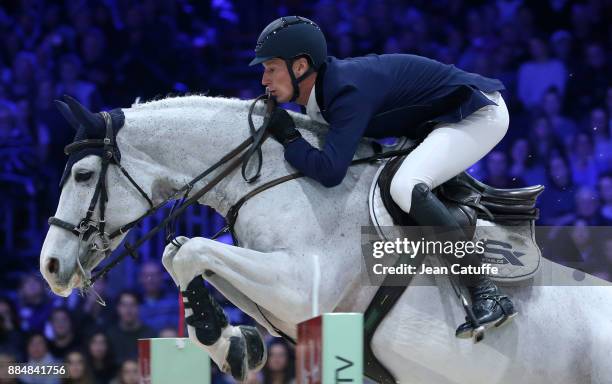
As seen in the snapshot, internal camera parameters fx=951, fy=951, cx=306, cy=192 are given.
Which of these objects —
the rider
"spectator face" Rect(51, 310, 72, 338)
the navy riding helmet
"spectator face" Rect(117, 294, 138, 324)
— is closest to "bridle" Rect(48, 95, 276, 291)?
the rider

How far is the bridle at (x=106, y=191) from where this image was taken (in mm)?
4281

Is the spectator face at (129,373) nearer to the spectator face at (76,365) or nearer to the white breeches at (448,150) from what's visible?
the spectator face at (76,365)

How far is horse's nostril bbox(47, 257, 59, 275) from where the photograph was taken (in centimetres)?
420

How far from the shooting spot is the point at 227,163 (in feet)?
14.6

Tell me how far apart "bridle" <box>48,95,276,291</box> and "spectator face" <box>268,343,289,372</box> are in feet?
9.15

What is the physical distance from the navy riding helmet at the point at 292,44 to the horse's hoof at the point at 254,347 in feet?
3.77

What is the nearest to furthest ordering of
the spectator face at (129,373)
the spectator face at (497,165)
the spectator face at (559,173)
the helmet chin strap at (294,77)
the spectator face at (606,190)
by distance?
the helmet chin strap at (294,77), the spectator face at (129,373), the spectator face at (606,190), the spectator face at (497,165), the spectator face at (559,173)

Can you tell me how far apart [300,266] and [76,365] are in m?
3.29

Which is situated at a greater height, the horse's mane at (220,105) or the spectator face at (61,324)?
the horse's mane at (220,105)

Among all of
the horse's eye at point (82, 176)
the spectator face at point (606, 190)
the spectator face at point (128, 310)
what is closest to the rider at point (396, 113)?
the horse's eye at point (82, 176)

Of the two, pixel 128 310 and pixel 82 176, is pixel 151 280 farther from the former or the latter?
pixel 82 176

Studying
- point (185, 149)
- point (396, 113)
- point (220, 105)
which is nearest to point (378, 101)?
point (396, 113)

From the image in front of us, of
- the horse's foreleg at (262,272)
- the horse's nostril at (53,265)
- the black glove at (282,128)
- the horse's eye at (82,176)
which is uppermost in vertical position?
the black glove at (282,128)

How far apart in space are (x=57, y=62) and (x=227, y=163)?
5.20 meters
